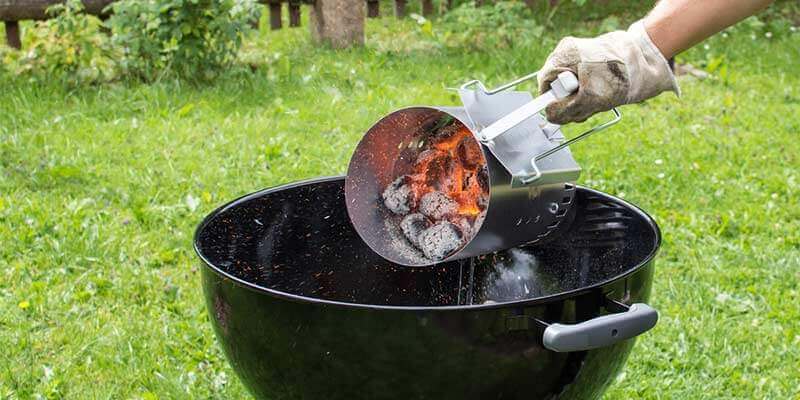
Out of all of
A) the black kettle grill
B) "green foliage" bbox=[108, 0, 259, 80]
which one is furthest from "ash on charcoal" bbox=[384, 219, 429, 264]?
"green foliage" bbox=[108, 0, 259, 80]

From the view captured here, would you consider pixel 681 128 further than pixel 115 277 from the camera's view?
Yes

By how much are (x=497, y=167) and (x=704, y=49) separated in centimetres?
439

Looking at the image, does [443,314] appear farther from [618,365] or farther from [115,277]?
[115,277]

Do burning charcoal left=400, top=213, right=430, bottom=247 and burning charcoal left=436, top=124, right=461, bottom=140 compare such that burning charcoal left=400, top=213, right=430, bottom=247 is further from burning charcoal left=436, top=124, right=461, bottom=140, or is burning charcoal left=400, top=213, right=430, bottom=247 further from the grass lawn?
the grass lawn

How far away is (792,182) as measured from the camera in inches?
144

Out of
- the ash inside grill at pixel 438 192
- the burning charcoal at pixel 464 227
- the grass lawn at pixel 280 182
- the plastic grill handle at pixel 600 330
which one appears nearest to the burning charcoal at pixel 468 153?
the ash inside grill at pixel 438 192

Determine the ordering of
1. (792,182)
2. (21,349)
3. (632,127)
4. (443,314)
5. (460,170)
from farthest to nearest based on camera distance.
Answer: (632,127) < (792,182) < (21,349) < (460,170) < (443,314)

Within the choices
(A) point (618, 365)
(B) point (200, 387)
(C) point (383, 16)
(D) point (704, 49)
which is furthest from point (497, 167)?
(C) point (383, 16)

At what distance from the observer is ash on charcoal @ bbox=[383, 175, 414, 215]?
185 centimetres

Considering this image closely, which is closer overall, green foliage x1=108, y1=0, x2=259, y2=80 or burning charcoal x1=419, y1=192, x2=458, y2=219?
burning charcoal x1=419, y1=192, x2=458, y2=219

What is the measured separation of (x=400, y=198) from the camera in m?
1.85

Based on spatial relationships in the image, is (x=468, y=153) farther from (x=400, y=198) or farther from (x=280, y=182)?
(x=280, y=182)

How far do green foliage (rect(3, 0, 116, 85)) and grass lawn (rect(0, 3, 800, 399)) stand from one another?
0.14 m

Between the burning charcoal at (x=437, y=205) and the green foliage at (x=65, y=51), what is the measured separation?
3.24 m
